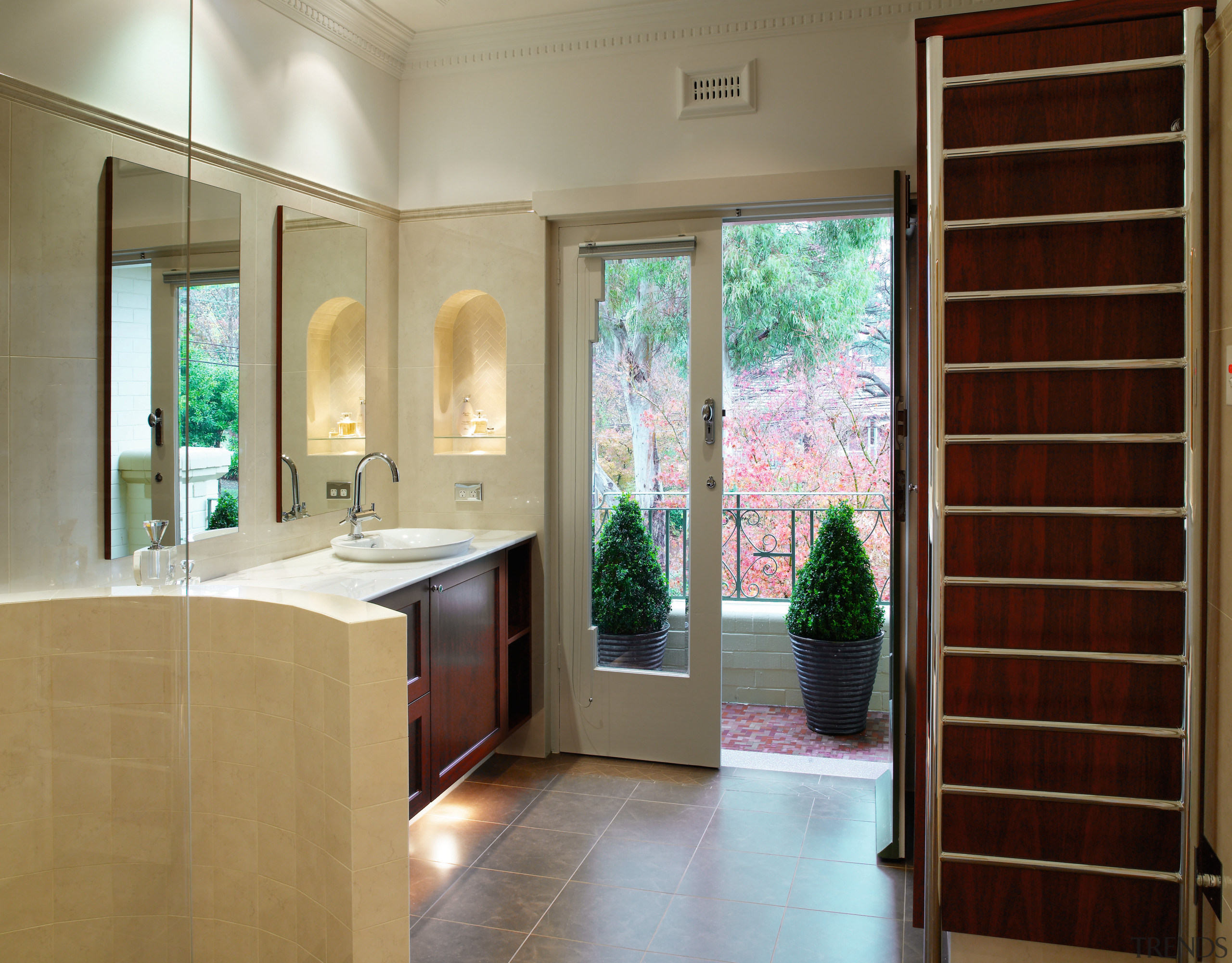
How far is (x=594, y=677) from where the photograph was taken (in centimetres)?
349

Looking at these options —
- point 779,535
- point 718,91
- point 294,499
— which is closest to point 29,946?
point 294,499

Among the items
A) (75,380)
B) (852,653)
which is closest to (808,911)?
(852,653)

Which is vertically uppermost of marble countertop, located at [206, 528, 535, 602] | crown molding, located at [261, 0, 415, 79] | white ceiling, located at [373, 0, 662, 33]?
white ceiling, located at [373, 0, 662, 33]

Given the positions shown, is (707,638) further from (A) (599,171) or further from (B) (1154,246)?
(B) (1154,246)

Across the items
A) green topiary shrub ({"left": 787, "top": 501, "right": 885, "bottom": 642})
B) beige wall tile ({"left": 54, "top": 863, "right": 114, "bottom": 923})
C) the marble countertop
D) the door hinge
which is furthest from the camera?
green topiary shrub ({"left": 787, "top": 501, "right": 885, "bottom": 642})

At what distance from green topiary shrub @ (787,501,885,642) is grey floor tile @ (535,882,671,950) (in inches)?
69.5

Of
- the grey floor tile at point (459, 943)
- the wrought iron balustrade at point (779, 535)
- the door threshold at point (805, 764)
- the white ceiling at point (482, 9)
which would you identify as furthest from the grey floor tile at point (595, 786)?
the white ceiling at point (482, 9)

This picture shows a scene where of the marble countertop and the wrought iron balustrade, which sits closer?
the marble countertop

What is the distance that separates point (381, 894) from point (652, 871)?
3.37ft

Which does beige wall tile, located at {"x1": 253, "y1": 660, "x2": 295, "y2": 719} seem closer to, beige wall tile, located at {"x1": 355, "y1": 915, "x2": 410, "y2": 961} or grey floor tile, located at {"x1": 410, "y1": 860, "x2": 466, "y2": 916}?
beige wall tile, located at {"x1": 355, "y1": 915, "x2": 410, "y2": 961}

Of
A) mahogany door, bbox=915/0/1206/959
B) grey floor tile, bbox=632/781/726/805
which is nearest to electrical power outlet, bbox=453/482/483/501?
grey floor tile, bbox=632/781/726/805

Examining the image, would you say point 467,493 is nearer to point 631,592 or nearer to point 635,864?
point 631,592

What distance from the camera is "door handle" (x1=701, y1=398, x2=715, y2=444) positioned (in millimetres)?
3328

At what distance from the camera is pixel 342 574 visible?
8.59ft
